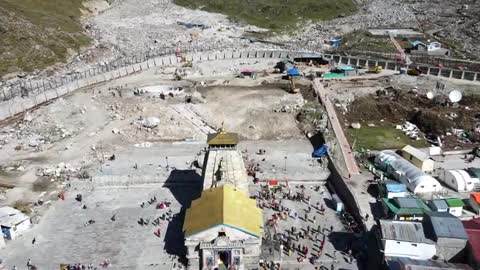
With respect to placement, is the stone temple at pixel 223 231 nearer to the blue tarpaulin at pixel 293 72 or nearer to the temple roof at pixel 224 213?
the temple roof at pixel 224 213

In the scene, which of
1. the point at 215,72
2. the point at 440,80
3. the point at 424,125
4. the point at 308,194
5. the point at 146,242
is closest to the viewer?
the point at 146,242

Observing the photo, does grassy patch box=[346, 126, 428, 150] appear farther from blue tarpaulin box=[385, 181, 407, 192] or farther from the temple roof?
the temple roof

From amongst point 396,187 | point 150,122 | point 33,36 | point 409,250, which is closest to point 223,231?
point 409,250

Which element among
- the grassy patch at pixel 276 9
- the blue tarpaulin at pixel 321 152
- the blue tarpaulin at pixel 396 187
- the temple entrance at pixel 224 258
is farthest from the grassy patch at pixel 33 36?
the blue tarpaulin at pixel 396 187

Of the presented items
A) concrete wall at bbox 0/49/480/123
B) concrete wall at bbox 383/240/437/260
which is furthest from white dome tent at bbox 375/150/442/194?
concrete wall at bbox 0/49/480/123

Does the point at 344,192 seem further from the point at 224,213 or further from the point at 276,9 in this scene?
the point at 276,9

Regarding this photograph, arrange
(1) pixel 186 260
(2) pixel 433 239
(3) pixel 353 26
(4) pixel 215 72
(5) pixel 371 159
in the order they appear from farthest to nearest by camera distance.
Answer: (3) pixel 353 26, (4) pixel 215 72, (5) pixel 371 159, (1) pixel 186 260, (2) pixel 433 239

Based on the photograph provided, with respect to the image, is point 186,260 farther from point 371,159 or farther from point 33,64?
point 33,64

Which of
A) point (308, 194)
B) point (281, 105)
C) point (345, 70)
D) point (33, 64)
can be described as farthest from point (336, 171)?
point (33, 64)
